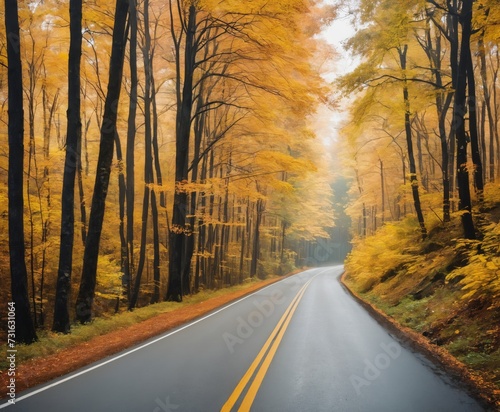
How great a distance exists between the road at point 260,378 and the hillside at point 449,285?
0.93 metres

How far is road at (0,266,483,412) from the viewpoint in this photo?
5004 millimetres

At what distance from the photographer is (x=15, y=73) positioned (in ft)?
27.9

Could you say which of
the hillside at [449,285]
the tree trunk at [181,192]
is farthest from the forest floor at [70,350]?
the hillside at [449,285]

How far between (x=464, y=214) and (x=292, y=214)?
26.8m

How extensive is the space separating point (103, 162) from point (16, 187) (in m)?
2.95

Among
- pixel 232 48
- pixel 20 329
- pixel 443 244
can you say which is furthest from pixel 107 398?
pixel 232 48

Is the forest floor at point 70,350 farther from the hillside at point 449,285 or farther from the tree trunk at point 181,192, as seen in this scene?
the hillside at point 449,285

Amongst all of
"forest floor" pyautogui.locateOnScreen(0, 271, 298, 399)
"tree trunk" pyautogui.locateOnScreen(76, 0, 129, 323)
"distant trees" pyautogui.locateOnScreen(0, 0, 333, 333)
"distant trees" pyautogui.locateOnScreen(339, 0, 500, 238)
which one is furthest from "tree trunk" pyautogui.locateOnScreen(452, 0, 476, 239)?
"tree trunk" pyautogui.locateOnScreen(76, 0, 129, 323)

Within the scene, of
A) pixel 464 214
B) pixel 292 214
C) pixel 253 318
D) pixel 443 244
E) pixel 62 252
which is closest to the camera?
pixel 62 252

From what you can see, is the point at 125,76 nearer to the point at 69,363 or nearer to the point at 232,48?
the point at 232,48

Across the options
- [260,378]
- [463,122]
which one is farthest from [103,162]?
[463,122]

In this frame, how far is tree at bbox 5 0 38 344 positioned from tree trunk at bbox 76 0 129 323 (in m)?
2.58

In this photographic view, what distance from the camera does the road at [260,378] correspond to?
5.00 m

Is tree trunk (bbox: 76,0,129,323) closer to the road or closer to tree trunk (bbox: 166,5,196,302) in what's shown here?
the road
